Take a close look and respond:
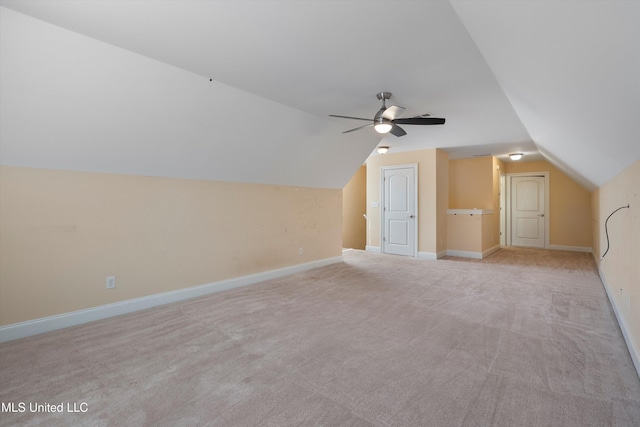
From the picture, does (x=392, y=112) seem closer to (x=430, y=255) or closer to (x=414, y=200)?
(x=414, y=200)

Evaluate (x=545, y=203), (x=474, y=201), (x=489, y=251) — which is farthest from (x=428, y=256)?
(x=545, y=203)

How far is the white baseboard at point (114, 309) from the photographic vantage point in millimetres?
2668

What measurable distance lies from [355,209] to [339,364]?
6731 millimetres

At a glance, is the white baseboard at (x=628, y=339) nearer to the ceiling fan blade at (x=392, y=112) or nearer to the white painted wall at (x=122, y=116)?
the ceiling fan blade at (x=392, y=112)

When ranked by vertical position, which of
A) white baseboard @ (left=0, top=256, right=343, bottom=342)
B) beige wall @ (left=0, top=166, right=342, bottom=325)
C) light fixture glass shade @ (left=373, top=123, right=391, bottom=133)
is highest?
light fixture glass shade @ (left=373, top=123, right=391, bottom=133)

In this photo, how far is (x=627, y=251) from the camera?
2760 millimetres

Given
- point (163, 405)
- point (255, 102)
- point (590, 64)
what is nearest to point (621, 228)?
point (590, 64)

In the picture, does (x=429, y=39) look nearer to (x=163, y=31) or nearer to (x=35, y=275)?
(x=163, y=31)

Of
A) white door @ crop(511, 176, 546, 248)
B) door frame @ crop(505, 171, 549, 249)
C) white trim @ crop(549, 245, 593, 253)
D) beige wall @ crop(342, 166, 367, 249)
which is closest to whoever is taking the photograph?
white trim @ crop(549, 245, 593, 253)

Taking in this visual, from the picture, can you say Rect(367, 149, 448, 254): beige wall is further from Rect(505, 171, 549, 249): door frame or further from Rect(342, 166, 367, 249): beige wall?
Rect(505, 171, 549, 249): door frame

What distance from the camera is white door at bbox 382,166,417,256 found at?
676cm

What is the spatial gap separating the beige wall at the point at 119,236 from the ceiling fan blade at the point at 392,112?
235 centimetres

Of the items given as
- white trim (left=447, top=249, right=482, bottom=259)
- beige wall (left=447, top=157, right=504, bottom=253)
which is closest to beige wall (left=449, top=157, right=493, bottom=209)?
beige wall (left=447, top=157, right=504, bottom=253)

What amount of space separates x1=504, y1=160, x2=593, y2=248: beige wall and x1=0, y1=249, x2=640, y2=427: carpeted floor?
4957 mm
